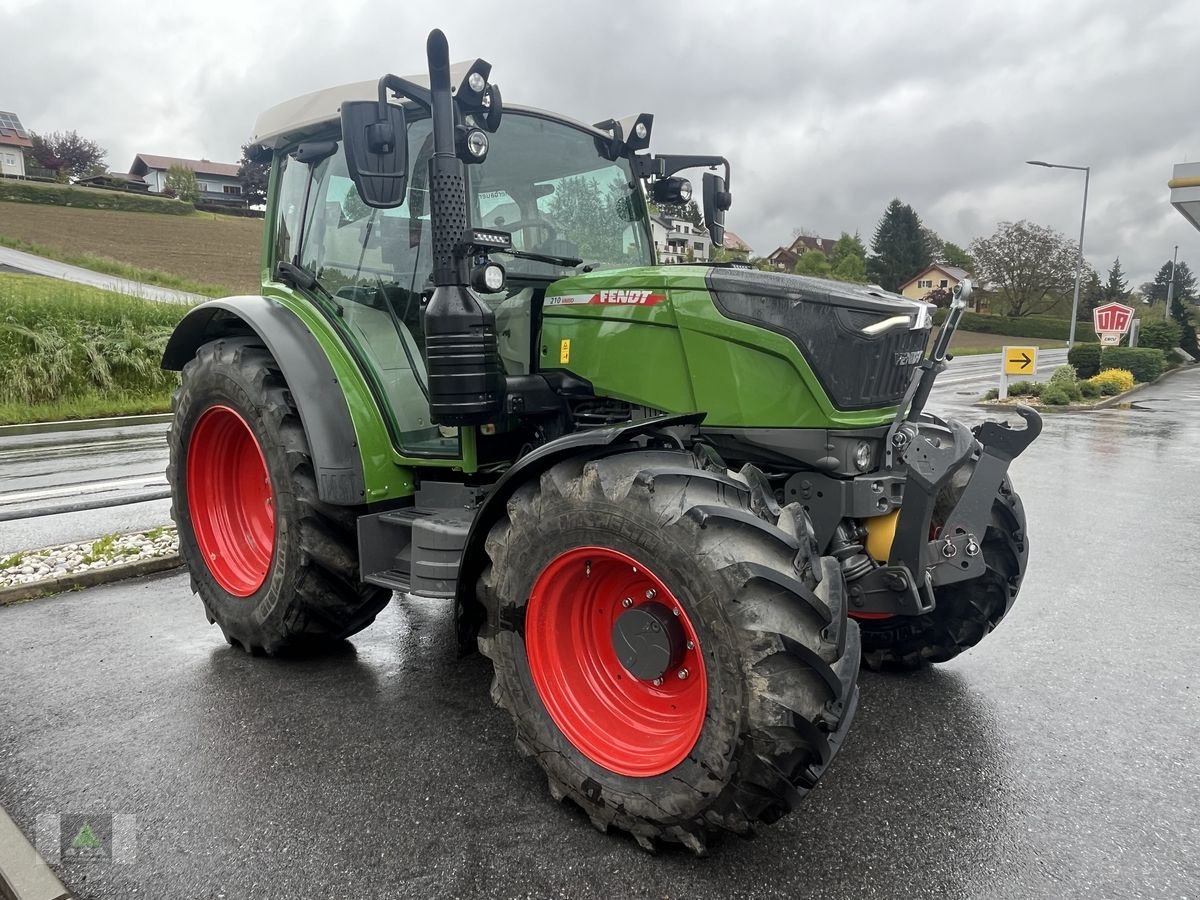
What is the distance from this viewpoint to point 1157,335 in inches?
1227

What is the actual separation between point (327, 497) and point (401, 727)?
99 centimetres

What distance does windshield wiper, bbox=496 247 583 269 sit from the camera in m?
3.38

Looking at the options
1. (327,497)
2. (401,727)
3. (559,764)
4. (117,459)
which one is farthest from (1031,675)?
(117,459)

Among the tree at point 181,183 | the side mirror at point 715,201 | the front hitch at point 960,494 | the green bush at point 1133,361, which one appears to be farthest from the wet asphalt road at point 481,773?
the tree at point 181,183

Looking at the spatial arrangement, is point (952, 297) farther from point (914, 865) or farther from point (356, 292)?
point (356, 292)

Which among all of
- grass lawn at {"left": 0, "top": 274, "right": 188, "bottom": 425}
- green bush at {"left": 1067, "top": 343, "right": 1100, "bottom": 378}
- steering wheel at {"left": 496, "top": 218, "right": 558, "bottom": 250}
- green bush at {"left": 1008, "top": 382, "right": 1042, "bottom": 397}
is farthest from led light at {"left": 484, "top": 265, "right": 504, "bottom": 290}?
green bush at {"left": 1067, "top": 343, "right": 1100, "bottom": 378}

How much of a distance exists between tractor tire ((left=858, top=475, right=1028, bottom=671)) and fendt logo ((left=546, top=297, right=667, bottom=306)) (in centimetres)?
141

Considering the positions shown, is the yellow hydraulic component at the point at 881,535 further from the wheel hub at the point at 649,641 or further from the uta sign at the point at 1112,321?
the uta sign at the point at 1112,321

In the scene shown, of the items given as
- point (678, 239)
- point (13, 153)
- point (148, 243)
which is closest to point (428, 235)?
point (678, 239)

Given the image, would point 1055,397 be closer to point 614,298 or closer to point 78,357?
point 614,298

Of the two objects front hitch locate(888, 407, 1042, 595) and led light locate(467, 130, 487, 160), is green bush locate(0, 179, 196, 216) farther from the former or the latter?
front hitch locate(888, 407, 1042, 595)

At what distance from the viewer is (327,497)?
3.48 meters

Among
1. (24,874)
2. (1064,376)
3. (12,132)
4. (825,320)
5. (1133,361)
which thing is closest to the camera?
(24,874)

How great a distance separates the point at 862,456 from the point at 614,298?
3.48 ft
